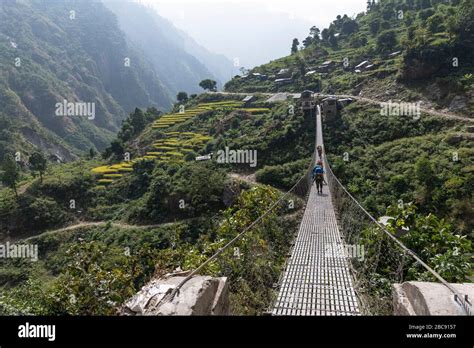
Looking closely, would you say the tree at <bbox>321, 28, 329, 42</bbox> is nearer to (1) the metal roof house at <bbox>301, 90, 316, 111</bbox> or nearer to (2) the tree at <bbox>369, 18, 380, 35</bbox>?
(2) the tree at <bbox>369, 18, 380, 35</bbox>

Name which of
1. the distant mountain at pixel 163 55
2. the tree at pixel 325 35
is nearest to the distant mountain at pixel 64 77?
the tree at pixel 325 35

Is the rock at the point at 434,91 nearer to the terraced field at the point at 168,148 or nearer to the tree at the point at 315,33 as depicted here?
the terraced field at the point at 168,148

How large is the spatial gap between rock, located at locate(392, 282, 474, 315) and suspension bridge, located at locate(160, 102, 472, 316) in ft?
0.14

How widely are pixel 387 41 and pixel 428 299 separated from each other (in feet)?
123

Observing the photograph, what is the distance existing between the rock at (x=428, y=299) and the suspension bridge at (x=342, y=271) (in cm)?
4

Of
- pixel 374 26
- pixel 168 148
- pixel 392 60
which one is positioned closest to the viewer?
pixel 168 148

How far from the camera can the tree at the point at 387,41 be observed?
110 ft

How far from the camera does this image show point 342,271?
443cm

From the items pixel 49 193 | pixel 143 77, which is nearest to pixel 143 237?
pixel 49 193

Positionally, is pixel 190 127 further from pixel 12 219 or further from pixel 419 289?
pixel 419 289

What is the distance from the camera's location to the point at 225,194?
1955 cm

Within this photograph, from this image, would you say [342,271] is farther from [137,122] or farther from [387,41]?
[387,41]

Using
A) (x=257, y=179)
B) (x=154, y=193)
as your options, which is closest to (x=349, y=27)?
(x=257, y=179)
